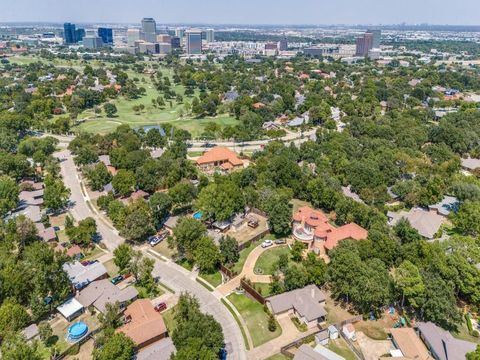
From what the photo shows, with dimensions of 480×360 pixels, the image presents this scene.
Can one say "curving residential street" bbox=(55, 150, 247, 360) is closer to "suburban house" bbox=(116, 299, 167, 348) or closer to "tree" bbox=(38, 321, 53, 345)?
"suburban house" bbox=(116, 299, 167, 348)

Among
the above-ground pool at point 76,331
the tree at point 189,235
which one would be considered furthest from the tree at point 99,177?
the above-ground pool at point 76,331

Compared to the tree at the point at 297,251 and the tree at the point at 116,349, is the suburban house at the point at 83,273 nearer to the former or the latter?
the tree at the point at 116,349

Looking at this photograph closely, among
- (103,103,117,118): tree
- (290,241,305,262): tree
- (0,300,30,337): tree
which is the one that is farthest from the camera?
(103,103,117,118): tree

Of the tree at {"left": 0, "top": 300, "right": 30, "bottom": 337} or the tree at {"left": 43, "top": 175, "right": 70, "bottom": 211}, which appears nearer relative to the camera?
the tree at {"left": 0, "top": 300, "right": 30, "bottom": 337}

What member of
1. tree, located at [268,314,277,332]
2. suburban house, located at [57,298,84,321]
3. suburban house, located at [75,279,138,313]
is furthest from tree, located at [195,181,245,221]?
suburban house, located at [57,298,84,321]

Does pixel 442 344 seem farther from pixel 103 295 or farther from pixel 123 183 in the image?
pixel 123 183

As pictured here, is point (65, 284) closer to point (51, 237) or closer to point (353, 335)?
point (51, 237)

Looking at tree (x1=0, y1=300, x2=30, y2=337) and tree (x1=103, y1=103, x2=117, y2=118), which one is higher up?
tree (x1=103, y1=103, x2=117, y2=118)

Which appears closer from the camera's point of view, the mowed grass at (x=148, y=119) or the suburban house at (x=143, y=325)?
the suburban house at (x=143, y=325)
